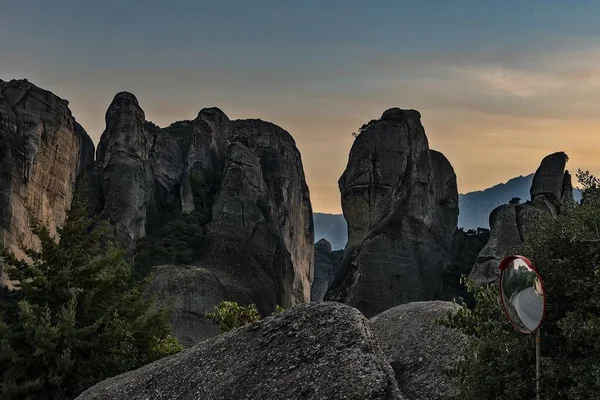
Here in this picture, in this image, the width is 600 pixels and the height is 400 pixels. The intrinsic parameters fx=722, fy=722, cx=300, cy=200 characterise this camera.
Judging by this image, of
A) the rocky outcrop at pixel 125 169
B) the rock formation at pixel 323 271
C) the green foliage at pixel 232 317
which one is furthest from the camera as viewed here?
the rock formation at pixel 323 271

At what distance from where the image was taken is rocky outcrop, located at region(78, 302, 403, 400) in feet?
49.6

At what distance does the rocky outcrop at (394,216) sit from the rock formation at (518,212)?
9330 mm

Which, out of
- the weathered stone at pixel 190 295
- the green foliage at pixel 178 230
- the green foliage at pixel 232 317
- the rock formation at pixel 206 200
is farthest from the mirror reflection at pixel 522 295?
the green foliage at pixel 178 230

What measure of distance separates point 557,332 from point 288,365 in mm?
5914

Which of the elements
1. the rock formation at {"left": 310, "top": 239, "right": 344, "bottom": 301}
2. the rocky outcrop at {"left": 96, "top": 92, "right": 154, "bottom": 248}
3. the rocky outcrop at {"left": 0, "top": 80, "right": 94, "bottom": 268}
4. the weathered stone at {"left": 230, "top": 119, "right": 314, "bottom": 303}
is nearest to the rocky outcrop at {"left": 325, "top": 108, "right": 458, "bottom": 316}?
the weathered stone at {"left": 230, "top": 119, "right": 314, "bottom": 303}

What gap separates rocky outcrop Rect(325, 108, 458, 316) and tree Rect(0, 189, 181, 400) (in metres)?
54.7

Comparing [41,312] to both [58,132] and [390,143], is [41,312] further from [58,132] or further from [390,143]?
[390,143]

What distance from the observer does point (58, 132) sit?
8631 centimetres

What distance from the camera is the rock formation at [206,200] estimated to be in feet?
263

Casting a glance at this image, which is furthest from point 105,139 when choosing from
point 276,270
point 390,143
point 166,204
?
point 390,143

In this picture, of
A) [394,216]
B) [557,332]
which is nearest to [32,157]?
[394,216]

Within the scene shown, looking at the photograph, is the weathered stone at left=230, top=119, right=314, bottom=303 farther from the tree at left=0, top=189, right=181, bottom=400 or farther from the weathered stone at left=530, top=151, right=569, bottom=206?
the tree at left=0, top=189, right=181, bottom=400

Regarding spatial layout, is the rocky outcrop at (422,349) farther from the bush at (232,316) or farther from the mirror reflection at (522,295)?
the bush at (232,316)

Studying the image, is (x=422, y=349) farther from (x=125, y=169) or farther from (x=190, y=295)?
(x=125, y=169)
